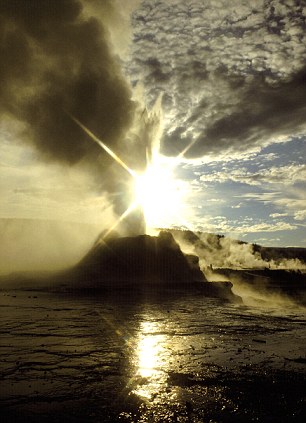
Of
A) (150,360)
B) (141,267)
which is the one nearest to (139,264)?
(141,267)

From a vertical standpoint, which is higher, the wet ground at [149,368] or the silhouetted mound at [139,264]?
the silhouetted mound at [139,264]

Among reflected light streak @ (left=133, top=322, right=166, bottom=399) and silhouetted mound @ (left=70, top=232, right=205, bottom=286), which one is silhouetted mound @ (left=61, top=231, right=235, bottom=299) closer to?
silhouetted mound @ (left=70, top=232, right=205, bottom=286)

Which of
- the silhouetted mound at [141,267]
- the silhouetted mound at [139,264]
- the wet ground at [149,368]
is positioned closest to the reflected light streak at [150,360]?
the wet ground at [149,368]

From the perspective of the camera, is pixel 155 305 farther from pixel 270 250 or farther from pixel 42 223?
pixel 270 250

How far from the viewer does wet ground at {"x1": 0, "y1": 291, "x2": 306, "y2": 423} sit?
504cm

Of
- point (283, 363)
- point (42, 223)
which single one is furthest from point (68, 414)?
point (42, 223)

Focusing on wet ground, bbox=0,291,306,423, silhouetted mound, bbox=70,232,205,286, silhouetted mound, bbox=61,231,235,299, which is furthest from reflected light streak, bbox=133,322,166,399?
silhouetted mound, bbox=70,232,205,286

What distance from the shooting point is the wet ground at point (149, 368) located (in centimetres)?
504

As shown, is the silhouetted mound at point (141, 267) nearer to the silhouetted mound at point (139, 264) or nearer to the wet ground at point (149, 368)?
the silhouetted mound at point (139, 264)

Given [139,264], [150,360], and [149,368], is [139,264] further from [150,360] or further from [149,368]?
[149,368]

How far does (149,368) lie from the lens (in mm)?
6941

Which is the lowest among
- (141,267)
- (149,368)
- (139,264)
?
(149,368)

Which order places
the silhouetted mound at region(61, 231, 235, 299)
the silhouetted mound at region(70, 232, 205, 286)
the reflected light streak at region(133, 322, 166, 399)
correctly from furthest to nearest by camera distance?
1. the silhouetted mound at region(70, 232, 205, 286)
2. the silhouetted mound at region(61, 231, 235, 299)
3. the reflected light streak at region(133, 322, 166, 399)

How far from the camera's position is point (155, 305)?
631 inches
